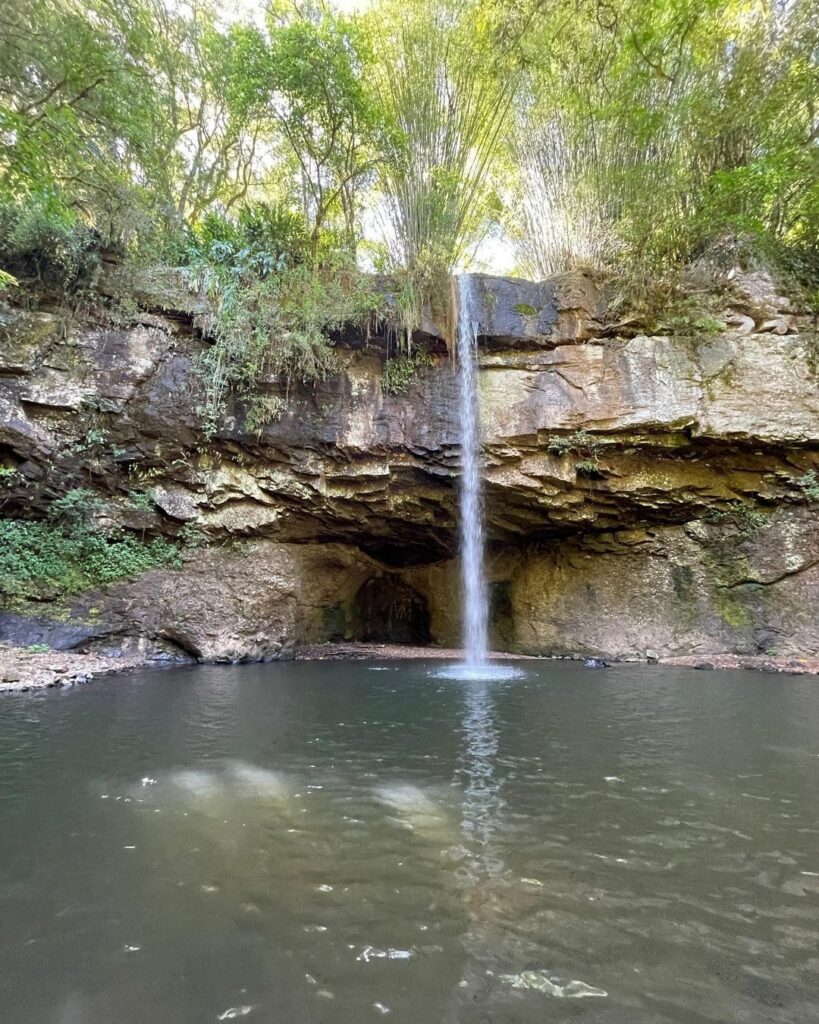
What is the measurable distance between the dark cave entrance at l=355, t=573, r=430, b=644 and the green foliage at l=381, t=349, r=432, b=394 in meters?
4.93

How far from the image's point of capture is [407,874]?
6.80ft

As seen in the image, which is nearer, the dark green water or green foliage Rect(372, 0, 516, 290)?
the dark green water

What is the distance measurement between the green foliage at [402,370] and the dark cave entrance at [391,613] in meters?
4.93

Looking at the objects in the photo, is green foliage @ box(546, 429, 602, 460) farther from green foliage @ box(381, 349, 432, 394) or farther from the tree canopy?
the tree canopy

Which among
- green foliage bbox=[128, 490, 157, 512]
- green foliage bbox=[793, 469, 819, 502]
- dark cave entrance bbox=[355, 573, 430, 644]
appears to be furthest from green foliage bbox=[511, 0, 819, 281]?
green foliage bbox=[128, 490, 157, 512]

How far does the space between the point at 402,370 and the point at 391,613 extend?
6.31 meters

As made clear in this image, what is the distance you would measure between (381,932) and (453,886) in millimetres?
374

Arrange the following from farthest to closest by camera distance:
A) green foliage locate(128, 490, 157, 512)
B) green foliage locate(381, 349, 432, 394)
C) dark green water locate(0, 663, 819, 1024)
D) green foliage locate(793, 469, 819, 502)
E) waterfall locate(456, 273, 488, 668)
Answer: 1. green foliage locate(381, 349, 432, 394)
2. waterfall locate(456, 273, 488, 668)
3. green foliage locate(793, 469, 819, 502)
4. green foliage locate(128, 490, 157, 512)
5. dark green water locate(0, 663, 819, 1024)

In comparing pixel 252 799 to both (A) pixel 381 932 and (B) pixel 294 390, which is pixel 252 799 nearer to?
(A) pixel 381 932

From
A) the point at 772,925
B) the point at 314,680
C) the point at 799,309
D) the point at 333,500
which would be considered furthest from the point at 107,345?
the point at 799,309

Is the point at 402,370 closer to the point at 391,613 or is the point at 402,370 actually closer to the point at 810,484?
the point at 391,613

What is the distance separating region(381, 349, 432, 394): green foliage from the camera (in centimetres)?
970

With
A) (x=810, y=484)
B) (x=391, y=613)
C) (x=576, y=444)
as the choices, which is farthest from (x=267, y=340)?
(x=810, y=484)

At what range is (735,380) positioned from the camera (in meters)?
9.12
